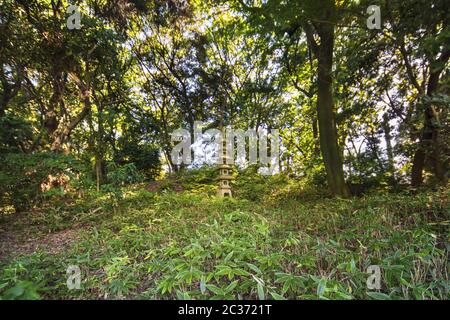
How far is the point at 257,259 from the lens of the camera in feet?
5.47

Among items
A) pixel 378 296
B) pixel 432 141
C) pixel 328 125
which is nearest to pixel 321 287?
pixel 378 296

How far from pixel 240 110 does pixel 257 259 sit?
857cm

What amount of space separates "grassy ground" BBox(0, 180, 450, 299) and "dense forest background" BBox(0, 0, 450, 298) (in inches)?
0.9

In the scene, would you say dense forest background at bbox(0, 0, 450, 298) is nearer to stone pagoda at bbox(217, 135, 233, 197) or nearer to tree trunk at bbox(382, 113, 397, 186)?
tree trunk at bbox(382, 113, 397, 186)

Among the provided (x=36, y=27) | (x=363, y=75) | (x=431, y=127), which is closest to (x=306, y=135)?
(x=363, y=75)

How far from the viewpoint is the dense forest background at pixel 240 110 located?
248 centimetres

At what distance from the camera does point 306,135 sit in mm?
9023

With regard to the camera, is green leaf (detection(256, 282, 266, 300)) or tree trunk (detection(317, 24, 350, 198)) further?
tree trunk (detection(317, 24, 350, 198))

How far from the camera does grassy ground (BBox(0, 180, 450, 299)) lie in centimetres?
145

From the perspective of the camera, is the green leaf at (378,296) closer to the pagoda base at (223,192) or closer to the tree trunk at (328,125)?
the tree trunk at (328,125)

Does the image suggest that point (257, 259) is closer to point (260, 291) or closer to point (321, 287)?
point (260, 291)

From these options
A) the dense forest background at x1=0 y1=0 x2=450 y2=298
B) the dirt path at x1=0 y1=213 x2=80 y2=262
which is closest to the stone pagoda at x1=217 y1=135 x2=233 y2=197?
the dense forest background at x1=0 y1=0 x2=450 y2=298

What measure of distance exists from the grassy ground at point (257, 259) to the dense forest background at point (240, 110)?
2cm
